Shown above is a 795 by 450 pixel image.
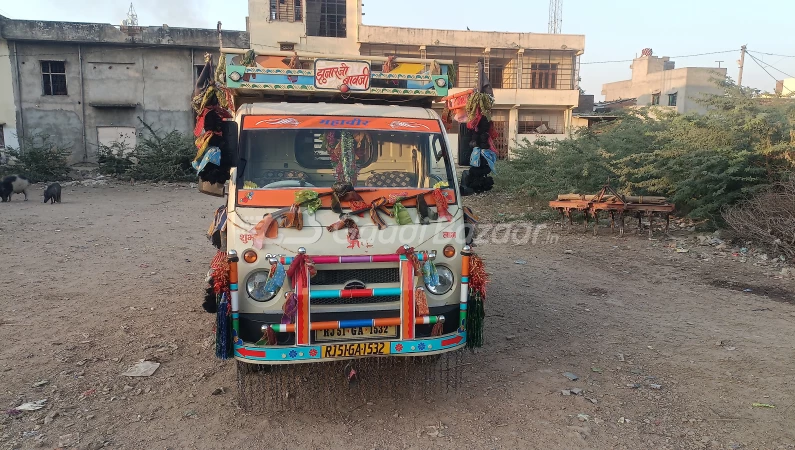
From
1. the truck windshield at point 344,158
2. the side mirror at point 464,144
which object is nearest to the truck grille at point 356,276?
the truck windshield at point 344,158

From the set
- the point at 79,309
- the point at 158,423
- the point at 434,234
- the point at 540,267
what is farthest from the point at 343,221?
the point at 540,267

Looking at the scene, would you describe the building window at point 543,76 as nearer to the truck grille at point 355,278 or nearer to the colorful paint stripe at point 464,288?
the colorful paint stripe at point 464,288

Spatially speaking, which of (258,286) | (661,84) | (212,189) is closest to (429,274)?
(258,286)

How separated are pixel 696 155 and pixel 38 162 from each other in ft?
78.9

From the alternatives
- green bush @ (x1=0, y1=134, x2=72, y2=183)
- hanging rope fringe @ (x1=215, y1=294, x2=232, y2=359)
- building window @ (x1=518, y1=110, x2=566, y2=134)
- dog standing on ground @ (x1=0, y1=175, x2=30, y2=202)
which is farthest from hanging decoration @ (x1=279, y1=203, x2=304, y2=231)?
building window @ (x1=518, y1=110, x2=566, y2=134)

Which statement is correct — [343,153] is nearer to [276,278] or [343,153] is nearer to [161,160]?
[276,278]

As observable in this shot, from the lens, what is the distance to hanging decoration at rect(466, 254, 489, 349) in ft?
13.0

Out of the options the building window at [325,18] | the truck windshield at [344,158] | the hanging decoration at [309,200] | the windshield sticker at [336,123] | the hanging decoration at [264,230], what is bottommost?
the hanging decoration at [264,230]

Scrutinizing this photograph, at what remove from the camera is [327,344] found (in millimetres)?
3650

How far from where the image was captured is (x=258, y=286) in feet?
12.1

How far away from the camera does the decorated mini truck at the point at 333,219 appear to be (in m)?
3.64

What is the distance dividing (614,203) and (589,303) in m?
4.82

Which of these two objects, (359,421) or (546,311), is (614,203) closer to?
(546,311)

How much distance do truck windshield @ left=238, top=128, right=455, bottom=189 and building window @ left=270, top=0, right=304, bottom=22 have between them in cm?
2422
